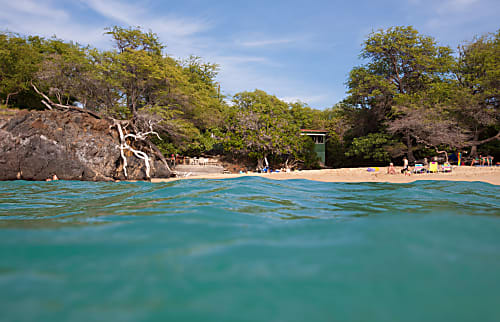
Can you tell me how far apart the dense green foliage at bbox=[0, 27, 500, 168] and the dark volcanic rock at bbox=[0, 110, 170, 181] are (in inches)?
103

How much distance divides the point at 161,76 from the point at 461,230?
585 inches

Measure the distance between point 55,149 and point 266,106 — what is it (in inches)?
510

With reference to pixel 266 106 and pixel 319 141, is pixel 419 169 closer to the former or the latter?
pixel 319 141

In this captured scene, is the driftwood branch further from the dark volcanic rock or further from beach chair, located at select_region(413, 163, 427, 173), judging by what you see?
beach chair, located at select_region(413, 163, 427, 173)

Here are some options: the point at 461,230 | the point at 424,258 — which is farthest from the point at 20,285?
the point at 461,230

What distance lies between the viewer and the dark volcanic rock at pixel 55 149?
1073 cm

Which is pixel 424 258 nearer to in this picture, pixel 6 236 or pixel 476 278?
pixel 476 278

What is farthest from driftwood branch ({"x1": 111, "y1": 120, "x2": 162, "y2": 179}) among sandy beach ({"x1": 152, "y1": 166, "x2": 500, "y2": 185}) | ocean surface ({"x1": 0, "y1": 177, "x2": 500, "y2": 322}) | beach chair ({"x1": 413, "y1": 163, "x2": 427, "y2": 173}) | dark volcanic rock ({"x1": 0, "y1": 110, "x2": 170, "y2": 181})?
beach chair ({"x1": 413, "y1": 163, "x2": 427, "y2": 173})

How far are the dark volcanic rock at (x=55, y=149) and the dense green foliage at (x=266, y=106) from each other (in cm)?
262

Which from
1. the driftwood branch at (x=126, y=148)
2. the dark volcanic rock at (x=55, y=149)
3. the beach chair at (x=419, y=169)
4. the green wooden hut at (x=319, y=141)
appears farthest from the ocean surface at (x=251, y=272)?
the green wooden hut at (x=319, y=141)

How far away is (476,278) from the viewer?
4.76 feet

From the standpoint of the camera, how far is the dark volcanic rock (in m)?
10.7

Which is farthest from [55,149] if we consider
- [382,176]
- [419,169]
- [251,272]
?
[419,169]

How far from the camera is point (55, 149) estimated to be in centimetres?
1115
